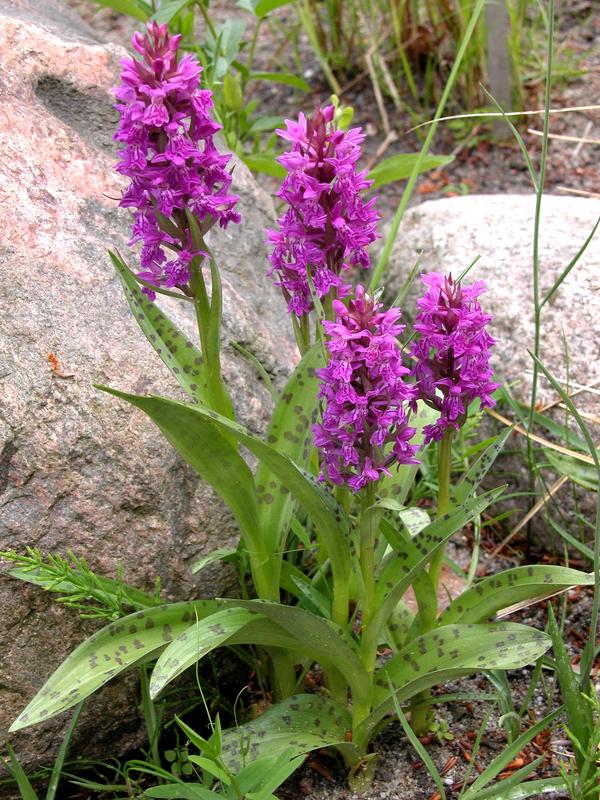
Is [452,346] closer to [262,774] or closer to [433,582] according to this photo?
[433,582]

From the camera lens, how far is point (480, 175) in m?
4.64

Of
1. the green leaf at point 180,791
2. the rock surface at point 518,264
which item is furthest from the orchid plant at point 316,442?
the rock surface at point 518,264

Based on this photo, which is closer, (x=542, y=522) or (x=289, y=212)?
(x=289, y=212)

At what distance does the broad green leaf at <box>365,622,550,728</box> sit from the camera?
6.28ft

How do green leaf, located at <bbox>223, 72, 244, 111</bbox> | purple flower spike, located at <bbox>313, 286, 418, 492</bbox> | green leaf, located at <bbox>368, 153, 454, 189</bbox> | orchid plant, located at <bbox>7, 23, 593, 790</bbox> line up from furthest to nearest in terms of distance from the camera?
green leaf, located at <bbox>223, 72, 244, 111</bbox> → green leaf, located at <bbox>368, 153, 454, 189</bbox> → orchid plant, located at <bbox>7, 23, 593, 790</bbox> → purple flower spike, located at <bbox>313, 286, 418, 492</bbox>

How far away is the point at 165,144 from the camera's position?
1.77m

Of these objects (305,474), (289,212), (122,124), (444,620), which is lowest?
(444,620)

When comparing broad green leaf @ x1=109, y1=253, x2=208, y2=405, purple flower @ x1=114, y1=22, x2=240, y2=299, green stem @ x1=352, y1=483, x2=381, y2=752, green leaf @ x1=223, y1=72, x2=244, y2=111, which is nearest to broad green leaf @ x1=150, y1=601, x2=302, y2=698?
green stem @ x1=352, y1=483, x2=381, y2=752

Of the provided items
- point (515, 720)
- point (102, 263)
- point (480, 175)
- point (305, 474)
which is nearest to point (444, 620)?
point (515, 720)

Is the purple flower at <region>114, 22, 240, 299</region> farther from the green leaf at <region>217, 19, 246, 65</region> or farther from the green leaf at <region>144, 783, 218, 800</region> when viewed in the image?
the green leaf at <region>217, 19, 246, 65</region>

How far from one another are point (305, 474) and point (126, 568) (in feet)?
2.07

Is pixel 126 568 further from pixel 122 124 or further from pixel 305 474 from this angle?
pixel 122 124

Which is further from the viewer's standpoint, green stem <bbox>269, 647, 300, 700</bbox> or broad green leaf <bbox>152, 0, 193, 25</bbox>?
broad green leaf <bbox>152, 0, 193, 25</bbox>

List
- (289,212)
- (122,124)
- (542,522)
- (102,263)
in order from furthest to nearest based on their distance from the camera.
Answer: (542,522) → (102,263) → (289,212) → (122,124)
